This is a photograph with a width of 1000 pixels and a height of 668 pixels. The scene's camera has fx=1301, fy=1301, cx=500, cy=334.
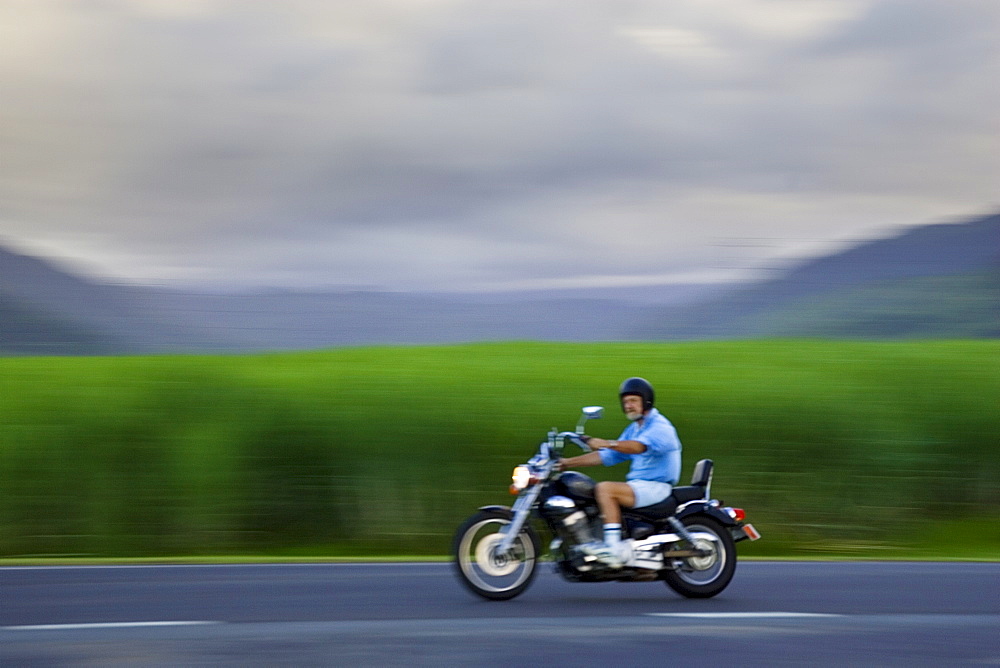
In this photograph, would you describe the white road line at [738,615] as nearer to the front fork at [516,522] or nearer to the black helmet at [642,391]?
the front fork at [516,522]

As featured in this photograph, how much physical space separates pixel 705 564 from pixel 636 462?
81 cm

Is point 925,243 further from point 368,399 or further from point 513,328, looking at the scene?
point 368,399

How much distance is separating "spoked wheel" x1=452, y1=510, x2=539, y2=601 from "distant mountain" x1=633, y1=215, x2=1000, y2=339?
7752 mm

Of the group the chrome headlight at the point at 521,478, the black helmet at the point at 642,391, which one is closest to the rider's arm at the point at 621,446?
the black helmet at the point at 642,391

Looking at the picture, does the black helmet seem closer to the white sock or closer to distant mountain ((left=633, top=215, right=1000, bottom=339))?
the white sock

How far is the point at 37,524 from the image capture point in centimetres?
1320

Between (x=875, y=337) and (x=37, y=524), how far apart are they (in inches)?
382

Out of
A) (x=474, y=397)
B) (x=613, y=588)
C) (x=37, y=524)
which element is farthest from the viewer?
(x=474, y=397)

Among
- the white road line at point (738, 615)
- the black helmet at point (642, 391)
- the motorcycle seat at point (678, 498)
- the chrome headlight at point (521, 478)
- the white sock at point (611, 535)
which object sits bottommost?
the white road line at point (738, 615)

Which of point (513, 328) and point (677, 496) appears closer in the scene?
point (677, 496)

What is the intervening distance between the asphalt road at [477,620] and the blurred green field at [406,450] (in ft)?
9.33

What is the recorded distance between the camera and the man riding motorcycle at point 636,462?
27.6 ft

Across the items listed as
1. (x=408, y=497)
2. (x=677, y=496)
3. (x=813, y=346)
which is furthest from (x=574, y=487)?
(x=813, y=346)

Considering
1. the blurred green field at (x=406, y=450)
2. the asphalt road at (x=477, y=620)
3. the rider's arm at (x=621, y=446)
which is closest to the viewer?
the asphalt road at (x=477, y=620)
